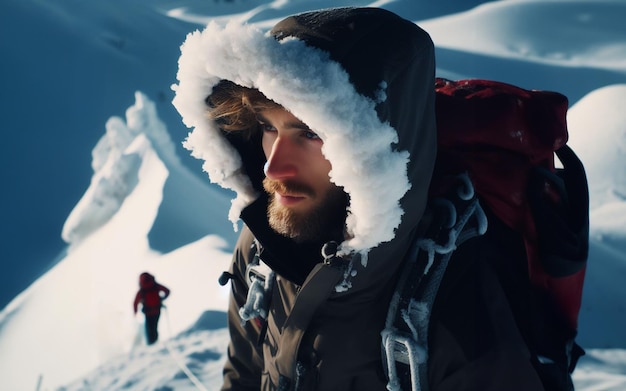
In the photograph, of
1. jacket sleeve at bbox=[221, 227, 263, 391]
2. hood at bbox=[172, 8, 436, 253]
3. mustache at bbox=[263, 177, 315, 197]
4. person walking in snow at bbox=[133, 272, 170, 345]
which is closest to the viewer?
hood at bbox=[172, 8, 436, 253]

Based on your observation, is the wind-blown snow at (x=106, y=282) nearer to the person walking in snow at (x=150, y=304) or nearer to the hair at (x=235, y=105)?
the person walking in snow at (x=150, y=304)

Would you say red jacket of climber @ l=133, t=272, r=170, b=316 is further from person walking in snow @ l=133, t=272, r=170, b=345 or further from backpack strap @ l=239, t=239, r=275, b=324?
backpack strap @ l=239, t=239, r=275, b=324

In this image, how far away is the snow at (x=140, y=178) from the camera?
16.6ft

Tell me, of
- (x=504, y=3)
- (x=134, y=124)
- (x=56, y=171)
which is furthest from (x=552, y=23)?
(x=56, y=171)

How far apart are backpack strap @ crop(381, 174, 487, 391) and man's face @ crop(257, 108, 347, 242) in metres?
0.26

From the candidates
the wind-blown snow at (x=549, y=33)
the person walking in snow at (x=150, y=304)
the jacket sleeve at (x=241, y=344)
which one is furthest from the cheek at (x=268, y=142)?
the wind-blown snow at (x=549, y=33)

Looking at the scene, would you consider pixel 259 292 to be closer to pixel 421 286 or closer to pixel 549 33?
pixel 421 286

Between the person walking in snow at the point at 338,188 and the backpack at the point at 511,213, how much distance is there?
65 mm

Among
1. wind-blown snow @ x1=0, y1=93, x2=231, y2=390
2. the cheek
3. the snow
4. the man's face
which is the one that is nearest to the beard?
the man's face

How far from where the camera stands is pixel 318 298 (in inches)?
57.6

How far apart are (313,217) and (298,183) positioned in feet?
0.39

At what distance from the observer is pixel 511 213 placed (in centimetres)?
150

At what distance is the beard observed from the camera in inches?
59.7

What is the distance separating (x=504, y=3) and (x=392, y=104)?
Answer: 15.4 metres
